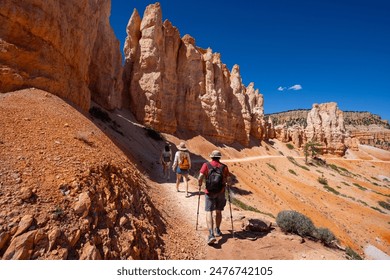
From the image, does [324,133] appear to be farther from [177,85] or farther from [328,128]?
[177,85]

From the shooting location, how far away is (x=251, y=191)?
2278 centimetres

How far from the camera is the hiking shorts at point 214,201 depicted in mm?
6074

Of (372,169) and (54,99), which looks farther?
(372,169)

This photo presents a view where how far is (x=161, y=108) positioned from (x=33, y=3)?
19806 millimetres

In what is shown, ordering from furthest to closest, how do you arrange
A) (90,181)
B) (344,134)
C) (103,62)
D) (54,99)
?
(344,134) < (103,62) < (54,99) < (90,181)

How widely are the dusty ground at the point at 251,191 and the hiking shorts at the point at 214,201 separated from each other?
994 mm

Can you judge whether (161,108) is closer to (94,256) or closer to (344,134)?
(94,256)

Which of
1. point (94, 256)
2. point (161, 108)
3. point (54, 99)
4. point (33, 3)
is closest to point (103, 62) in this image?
point (161, 108)

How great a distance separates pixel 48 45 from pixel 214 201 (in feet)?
30.8

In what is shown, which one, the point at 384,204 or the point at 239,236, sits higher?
the point at 239,236

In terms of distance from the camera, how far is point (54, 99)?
8.69 m

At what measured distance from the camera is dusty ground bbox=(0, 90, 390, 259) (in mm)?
5805

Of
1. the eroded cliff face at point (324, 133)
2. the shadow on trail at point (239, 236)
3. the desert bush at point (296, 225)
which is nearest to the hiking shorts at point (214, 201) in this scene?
the shadow on trail at point (239, 236)

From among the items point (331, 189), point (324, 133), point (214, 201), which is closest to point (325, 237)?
point (214, 201)
